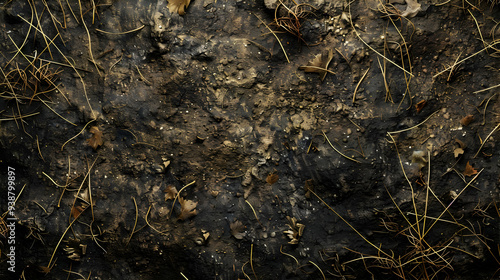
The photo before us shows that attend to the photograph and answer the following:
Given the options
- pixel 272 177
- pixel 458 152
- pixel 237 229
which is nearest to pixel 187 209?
pixel 237 229

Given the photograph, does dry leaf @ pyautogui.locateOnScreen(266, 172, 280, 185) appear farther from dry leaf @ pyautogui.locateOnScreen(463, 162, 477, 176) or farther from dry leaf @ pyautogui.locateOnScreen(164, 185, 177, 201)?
dry leaf @ pyautogui.locateOnScreen(463, 162, 477, 176)

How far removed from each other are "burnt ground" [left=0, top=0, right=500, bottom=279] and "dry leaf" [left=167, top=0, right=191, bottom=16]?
6 centimetres

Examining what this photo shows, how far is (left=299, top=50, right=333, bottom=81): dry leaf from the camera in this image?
2.59 m

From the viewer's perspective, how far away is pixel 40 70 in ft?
8.85

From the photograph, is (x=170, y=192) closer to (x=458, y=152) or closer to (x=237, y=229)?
(x=237, y=229)

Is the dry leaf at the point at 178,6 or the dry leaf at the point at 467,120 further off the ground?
the dry leaf at the point at 178,6

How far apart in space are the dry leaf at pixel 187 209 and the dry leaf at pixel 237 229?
11.9 inches

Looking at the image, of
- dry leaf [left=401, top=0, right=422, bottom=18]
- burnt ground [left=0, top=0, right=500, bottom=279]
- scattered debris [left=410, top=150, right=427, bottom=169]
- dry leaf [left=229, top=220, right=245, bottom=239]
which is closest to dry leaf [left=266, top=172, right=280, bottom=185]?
burnt ground [left=0, top=0, right=500, bottom=279]

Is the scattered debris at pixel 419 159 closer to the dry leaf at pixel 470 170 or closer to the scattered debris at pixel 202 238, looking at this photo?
the dry leaf at pixel 470 170

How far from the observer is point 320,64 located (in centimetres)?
260

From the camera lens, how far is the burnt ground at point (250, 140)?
100 inches

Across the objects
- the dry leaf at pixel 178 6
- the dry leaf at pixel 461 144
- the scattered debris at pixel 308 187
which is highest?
the dry leaf at pixel 178 6

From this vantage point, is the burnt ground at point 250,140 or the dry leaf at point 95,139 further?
the dry leaf at point 95,139

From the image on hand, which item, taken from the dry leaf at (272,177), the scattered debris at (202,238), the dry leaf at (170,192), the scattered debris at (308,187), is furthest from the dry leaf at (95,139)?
the scattered debris at (308,187)
